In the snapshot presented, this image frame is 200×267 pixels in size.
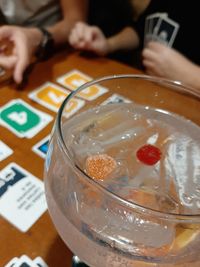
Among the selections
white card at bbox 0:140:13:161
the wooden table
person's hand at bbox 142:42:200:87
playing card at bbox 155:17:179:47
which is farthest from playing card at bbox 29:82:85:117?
playing card at bbox 155:17:179:47

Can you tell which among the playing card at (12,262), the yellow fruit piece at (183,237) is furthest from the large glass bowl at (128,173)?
the playing card at (12,262)

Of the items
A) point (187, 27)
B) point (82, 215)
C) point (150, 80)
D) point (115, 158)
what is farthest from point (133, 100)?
point (187, 27)

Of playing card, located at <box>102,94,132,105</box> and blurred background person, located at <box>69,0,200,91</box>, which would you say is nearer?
playing card, located at <box>102,94,132,105</box>

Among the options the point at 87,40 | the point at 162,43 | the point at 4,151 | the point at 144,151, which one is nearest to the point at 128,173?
the point at 144,151

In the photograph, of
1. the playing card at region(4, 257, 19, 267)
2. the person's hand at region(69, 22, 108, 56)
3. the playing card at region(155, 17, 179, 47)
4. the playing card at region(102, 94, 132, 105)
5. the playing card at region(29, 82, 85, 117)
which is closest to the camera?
the playing card at region(4, 257, 19, 267)

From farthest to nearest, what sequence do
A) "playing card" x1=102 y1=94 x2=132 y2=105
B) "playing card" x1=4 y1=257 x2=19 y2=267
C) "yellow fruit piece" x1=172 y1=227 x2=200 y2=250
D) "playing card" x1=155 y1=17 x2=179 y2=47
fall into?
→ "playing card" x1=155 y1=17 x2=179 y2=47 < "playing card" x1=102 y1=94 x2=132 y2=105 < "playing card" x1=4 y1=257 x2=19 y2=267 < "yellow fruit piece" x1=172 y1=227 x2=200 y2=250

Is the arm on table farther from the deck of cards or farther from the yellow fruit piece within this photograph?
the yellow fruit piece
